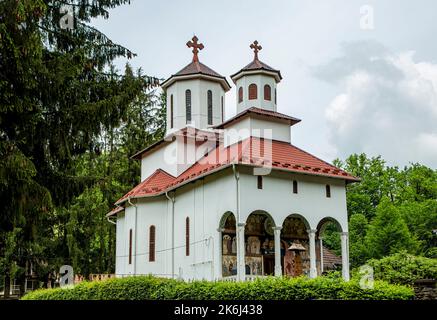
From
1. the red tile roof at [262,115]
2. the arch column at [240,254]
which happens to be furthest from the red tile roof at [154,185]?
the arch column at [240,254]

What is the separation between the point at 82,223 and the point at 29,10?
25.3 m

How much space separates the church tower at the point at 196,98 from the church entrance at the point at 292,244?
7.19m

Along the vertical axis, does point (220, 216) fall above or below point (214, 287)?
above

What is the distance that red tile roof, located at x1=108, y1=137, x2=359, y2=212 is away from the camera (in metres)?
21.5

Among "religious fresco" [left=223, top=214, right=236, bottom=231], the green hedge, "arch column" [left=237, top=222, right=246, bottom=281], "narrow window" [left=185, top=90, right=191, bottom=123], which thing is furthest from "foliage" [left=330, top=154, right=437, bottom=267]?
the green hedge

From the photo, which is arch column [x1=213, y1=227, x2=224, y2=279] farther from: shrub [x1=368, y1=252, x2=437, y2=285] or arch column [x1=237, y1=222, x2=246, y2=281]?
shrub [x1=368, y1=252, x2=437, y2=285]

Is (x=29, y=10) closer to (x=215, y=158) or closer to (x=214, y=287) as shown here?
(x=214, y=287)

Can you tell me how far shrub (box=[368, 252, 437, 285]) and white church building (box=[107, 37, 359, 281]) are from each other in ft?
4.15

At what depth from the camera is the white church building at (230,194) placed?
70.2ft

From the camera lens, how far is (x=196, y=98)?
28938mm

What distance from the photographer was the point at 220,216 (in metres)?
21.7

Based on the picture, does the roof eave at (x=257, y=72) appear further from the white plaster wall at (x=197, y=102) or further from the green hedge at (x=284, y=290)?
the green hedge at (x=284, y=290)
